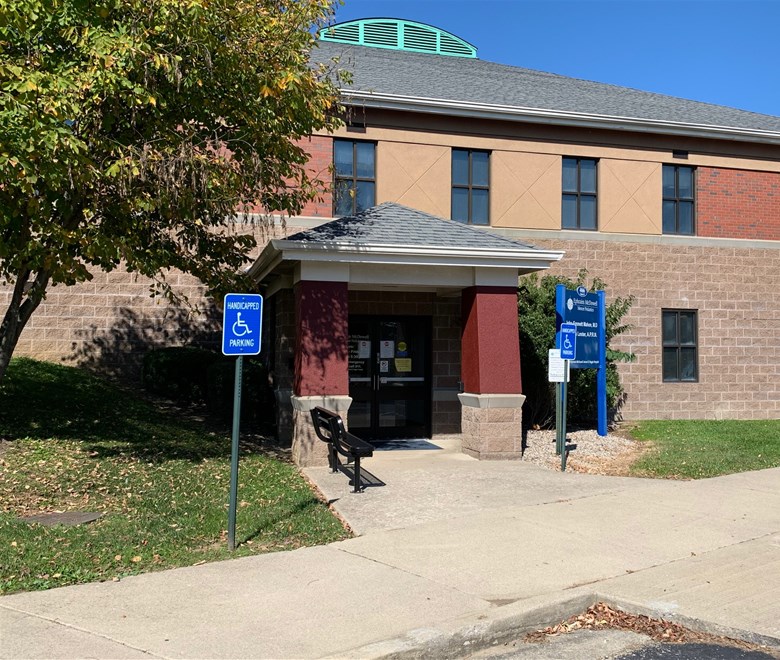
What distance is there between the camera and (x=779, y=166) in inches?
760

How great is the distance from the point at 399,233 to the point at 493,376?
105 inches

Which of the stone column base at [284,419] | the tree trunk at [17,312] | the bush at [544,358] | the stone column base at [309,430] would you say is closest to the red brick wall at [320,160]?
the bush at [544,358]

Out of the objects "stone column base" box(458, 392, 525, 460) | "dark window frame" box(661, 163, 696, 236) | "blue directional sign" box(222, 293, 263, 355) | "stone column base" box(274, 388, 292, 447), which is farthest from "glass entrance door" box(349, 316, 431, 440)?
"dark window frame" box(661, 163, 696, 236)

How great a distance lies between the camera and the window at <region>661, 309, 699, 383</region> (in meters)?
18.3

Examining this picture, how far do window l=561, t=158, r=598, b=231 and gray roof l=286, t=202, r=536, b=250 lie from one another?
573 cm

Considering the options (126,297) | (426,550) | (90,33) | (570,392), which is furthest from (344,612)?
(126,297)

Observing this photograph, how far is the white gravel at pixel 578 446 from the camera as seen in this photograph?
12.4 meters

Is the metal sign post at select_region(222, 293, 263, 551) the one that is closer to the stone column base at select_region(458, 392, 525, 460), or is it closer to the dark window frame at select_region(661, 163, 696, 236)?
the stone column base at select_region(458, 392, 525, 460)

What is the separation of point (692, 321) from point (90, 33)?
14801 mm

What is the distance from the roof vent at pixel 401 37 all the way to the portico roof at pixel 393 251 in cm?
1262

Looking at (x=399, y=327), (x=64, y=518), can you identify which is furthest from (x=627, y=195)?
(x=64, y=518)

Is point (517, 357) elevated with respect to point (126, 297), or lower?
lower

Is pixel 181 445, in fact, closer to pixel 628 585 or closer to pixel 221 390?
pixel 221 390

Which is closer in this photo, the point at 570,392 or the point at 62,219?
the point at 62,219
